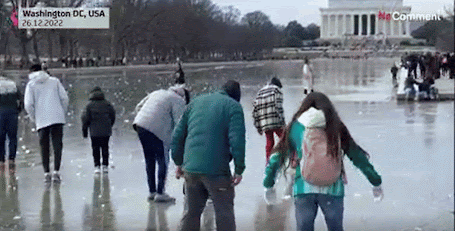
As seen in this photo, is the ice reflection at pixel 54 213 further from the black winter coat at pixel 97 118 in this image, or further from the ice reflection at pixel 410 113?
the ice reflection at pixel 410 113

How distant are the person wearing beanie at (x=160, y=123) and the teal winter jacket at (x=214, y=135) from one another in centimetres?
256

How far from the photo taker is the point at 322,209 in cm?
539

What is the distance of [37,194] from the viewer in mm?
9609

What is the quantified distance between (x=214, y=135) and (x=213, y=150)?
11 centimetres

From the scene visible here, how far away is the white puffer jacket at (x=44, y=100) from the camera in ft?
33.9

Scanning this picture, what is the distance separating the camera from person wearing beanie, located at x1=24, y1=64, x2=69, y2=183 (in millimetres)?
10359

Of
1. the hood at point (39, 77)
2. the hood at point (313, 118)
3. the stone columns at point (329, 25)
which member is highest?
the stone columns at point (329, 25)

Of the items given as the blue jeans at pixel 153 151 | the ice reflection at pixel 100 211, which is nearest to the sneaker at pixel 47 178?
the ice reflection at pixel 100 211

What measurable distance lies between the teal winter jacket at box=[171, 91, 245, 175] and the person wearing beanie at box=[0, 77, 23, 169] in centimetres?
615

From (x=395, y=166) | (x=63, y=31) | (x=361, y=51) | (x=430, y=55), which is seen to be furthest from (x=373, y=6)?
(x=395, y=166)

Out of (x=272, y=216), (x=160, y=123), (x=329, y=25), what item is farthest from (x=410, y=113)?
(x=329, y=25)

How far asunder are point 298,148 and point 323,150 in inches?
6.8

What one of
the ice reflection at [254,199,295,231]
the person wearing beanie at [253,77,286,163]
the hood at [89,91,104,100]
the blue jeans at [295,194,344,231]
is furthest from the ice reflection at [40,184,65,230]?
the blue jeans at [295,194,344,231]

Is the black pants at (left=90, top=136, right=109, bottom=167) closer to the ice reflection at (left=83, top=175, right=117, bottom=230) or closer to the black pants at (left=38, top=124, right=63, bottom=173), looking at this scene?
the black pants at (left=38, top=124, right=63, bottom=173)
